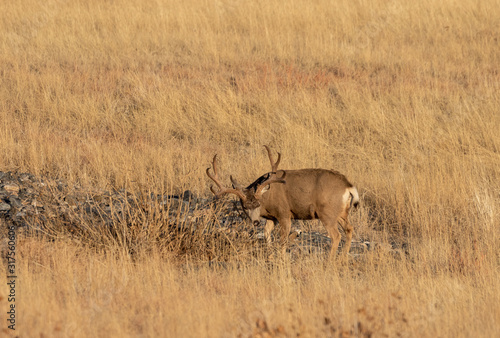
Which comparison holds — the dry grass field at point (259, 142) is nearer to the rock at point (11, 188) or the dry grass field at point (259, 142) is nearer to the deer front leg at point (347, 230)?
the deer front leg at point (347, 230)

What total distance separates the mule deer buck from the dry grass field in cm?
53

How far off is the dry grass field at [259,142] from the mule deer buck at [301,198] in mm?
530

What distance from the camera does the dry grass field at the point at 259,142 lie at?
17.7 ft

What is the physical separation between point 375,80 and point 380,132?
3109mm

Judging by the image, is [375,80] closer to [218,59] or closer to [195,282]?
[218,59]

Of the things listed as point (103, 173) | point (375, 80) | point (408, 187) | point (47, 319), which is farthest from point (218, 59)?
point (47, 319)

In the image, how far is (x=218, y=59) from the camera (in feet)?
51.2

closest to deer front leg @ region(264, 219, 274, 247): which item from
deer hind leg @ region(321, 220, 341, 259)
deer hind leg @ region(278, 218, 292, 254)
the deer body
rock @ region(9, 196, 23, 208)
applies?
the deer body

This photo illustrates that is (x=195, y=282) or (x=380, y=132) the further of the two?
(x=380, y=132)

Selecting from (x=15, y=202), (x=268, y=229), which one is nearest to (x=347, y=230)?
(x=268, y=229)

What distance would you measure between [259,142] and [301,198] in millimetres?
4237

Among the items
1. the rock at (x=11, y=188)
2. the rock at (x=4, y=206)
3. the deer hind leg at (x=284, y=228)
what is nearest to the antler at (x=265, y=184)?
the deer hind leg at (x=284, y=228)

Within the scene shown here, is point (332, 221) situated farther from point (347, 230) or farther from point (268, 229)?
point (268, 229)

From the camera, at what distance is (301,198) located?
763 cm
